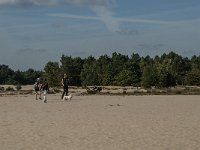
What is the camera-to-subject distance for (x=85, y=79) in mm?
114125

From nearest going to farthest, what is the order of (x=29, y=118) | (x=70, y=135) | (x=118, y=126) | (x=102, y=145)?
(x=102, y=145) → (x=70, y=135) → (x=118, y=126) → (x=29, y=118)

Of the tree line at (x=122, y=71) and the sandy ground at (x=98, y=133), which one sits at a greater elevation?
the tree line at (x=122, y=71)

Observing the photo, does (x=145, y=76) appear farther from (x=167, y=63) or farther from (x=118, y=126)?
(x=118, y=126)

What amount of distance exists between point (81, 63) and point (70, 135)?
117 meters

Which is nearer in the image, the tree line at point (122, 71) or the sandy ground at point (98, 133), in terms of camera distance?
the sandy ground at point (98, 133)

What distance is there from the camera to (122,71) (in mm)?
104250

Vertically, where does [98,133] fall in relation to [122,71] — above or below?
below

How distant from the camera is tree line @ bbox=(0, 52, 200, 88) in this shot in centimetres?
9762

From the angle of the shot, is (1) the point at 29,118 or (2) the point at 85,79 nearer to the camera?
(1) the point at 29,118

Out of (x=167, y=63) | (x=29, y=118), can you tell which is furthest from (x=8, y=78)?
(x=29, y=118)

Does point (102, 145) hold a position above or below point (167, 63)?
below

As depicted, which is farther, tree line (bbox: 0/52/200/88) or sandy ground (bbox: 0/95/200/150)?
tree line (bbox: 0/52/200/88)

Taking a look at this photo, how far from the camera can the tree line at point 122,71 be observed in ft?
320

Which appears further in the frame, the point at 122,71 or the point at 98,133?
the point at 122,71
